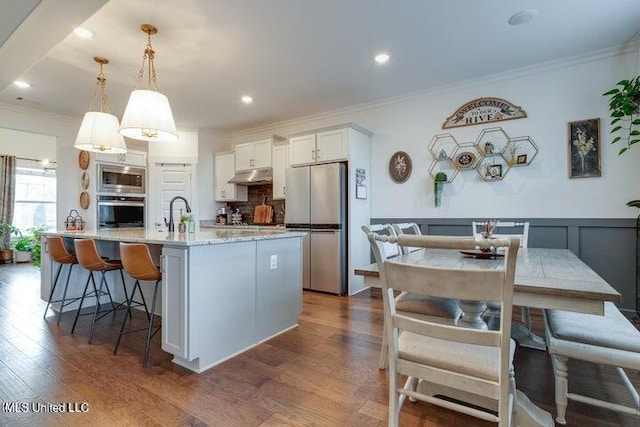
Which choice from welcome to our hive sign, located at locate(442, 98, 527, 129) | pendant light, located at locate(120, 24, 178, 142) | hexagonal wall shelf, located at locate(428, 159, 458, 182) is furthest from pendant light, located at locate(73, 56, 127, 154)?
Result: welcome to our hive sign, located at locate(442, 98, 527, 129)

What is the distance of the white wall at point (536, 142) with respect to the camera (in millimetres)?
3135

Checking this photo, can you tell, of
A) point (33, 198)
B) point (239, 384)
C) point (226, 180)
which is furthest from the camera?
point (33, 198)

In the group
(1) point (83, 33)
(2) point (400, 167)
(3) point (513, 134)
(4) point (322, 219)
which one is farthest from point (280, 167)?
(3) point (513, 134)

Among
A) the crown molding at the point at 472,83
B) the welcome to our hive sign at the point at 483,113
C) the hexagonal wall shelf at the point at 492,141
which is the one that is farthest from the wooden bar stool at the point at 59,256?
the hexagonal wall shelf at the point at 492,141

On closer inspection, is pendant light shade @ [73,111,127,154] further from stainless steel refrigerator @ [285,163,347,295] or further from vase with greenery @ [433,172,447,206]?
vase with greenery @ [433,172,447,206]

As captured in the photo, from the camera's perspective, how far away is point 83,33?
2.73 metres

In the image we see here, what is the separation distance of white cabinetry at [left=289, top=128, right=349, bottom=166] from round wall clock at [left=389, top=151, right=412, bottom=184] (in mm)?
703

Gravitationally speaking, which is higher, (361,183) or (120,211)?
(361,183)

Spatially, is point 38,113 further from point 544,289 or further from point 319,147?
point 544,289

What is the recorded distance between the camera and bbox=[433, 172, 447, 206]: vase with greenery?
12.9 feet

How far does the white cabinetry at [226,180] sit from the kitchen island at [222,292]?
Result: 2.96 m

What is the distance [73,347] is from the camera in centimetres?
244

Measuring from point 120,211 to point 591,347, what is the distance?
20.6ft

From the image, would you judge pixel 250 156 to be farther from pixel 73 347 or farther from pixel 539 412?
pixel 539 412
